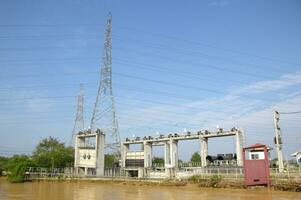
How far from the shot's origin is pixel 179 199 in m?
19.7

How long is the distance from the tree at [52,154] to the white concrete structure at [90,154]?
27.6 feet

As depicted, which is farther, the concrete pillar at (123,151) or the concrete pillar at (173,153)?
the concrete pillar at (123,151)

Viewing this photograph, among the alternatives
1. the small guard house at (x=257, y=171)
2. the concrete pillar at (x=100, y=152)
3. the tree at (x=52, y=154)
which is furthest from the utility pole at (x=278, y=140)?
the tree at (x=52, y=154)

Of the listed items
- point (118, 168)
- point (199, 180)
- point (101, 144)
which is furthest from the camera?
point (118, 168)

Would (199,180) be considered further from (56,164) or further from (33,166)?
(56,164)

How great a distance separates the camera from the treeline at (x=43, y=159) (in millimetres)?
54031

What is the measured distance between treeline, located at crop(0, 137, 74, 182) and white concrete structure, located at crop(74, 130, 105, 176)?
28.2ft

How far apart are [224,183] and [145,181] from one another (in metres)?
14.8

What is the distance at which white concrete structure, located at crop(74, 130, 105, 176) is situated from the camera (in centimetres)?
5967

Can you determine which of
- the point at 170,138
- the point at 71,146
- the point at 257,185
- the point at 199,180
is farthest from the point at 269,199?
the point at 71,146

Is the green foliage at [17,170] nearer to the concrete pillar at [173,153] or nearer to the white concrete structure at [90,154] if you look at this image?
the white concrete structure at [90,154]

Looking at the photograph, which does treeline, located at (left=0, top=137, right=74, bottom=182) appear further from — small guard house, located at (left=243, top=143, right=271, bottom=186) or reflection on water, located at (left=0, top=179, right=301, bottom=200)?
small guard house, located at (left=243, top=143, right=271, bottom=186)

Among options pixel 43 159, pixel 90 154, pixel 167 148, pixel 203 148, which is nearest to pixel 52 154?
pixel 43 159

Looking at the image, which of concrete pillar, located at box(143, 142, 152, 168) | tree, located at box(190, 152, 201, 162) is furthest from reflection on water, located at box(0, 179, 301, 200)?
tree, located at box(190, 152, 201, 162)
